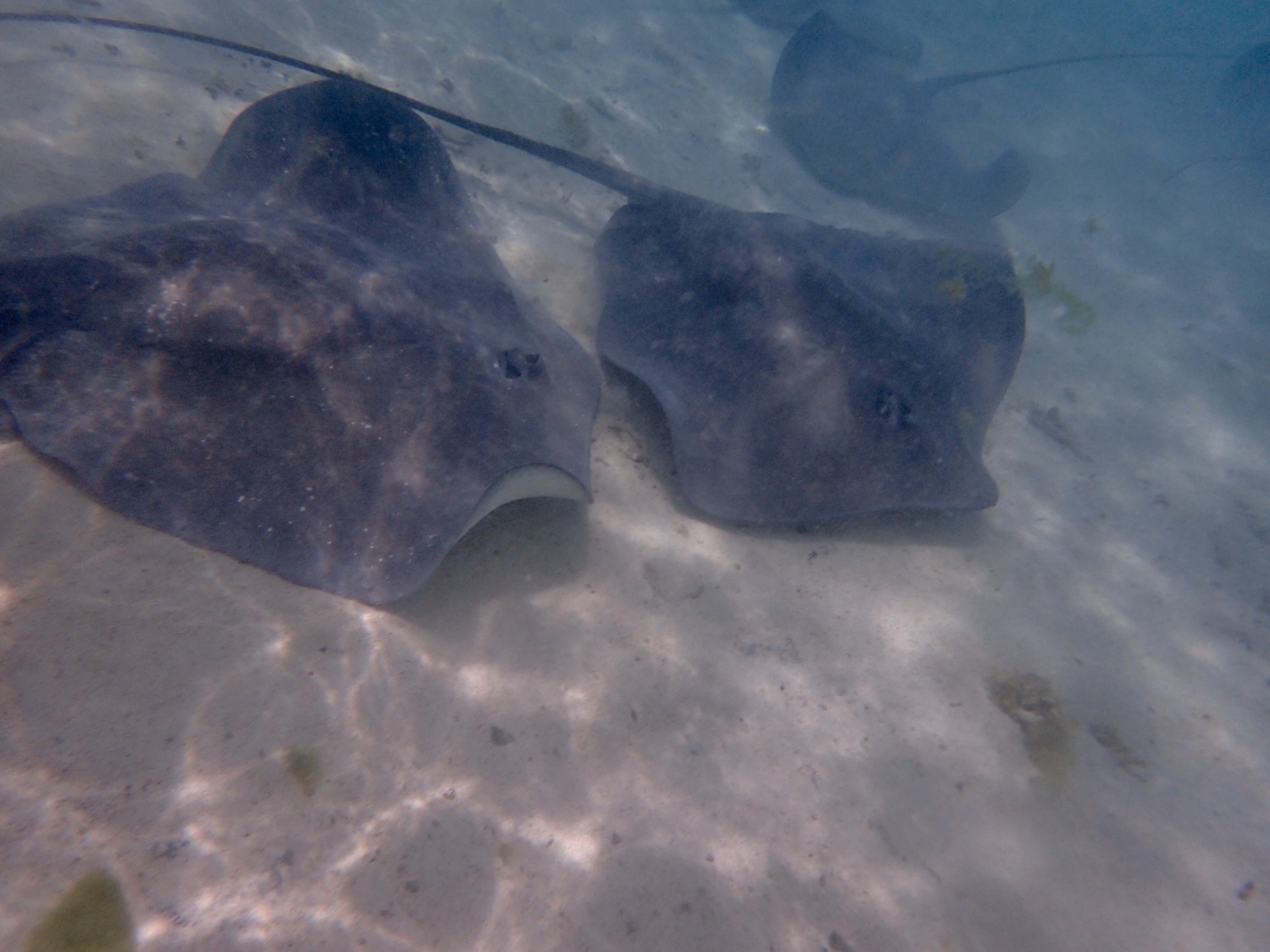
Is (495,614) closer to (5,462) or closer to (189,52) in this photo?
(5,462)

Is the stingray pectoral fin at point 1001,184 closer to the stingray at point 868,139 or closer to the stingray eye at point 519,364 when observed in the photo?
the stingray at point 868,139

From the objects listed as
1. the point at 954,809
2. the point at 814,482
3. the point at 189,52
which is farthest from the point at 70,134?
the point at 954,809

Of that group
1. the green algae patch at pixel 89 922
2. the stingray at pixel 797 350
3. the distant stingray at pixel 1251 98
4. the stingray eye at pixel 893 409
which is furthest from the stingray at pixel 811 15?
the green algae patch at pixel 89 922

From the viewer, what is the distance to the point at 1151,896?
410cm

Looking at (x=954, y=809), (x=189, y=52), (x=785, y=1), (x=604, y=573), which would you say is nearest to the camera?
(x=954, y=809)

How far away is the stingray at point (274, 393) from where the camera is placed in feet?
13.0

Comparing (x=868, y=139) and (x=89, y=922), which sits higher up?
(x=868, y=139)

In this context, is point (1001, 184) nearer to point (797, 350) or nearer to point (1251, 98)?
point (797, 350)

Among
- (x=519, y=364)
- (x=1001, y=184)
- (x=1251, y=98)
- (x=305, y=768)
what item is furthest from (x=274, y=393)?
(x=1251, y=98)

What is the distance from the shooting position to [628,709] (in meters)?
4.34

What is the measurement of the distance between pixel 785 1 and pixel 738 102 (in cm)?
533

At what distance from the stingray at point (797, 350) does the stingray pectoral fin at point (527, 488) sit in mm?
1202

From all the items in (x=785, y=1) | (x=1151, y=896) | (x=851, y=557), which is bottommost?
(x=851, y=557)

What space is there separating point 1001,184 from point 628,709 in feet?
50.5
